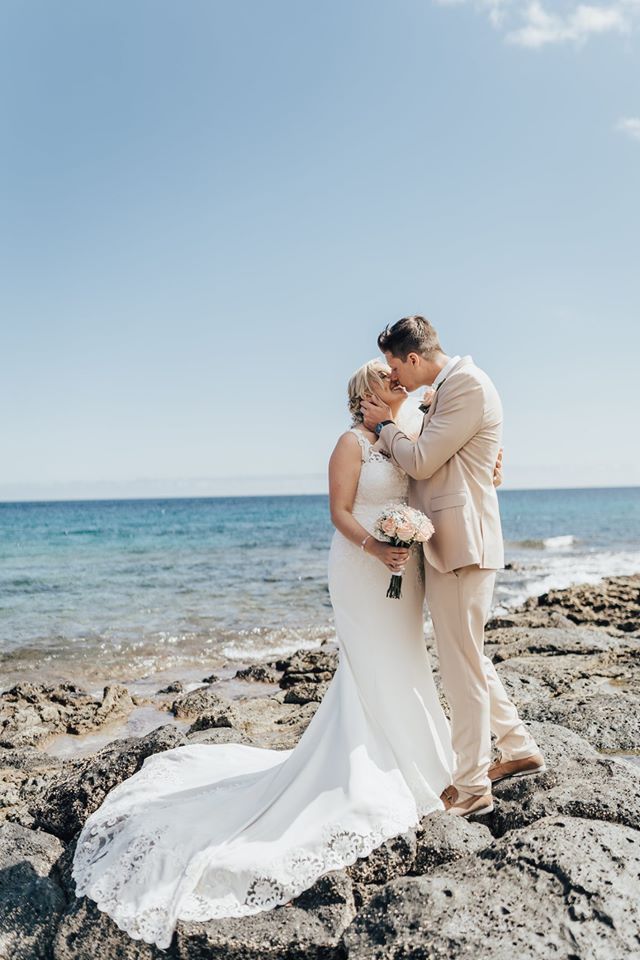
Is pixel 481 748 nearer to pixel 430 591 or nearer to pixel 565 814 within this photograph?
pixel 565 814

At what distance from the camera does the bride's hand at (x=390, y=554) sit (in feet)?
16.0

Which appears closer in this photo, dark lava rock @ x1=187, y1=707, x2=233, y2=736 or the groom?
the groom

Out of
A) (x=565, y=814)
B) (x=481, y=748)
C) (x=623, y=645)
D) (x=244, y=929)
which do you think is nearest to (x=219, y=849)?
(x=244, y=929)

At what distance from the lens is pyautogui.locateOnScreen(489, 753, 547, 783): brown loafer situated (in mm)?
5164

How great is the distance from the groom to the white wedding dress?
295 mm

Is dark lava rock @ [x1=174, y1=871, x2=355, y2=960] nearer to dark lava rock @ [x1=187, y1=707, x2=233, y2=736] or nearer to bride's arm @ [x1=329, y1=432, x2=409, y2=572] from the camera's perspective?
bride's arm @ [x1=329, y1=432, x2=409, y2=572]

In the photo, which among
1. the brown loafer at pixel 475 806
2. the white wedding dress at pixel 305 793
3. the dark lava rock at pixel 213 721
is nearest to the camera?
the white wedding dress at pixel 305 793

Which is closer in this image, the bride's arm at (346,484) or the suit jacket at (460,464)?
the suit jacket at (460,464)

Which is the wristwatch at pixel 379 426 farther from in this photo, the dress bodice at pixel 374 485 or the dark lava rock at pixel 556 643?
the dark lava rock at pixel 556 643

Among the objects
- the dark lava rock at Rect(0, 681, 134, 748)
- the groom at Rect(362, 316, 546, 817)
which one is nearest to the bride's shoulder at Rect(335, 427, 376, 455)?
the groom at Rect(362, 316, 546, 817)

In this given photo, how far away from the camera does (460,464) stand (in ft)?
16.2

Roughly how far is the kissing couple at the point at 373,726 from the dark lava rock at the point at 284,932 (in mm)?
70

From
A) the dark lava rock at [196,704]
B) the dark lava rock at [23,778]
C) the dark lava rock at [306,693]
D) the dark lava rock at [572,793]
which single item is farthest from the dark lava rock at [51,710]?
the dark lava rock at [572,793]

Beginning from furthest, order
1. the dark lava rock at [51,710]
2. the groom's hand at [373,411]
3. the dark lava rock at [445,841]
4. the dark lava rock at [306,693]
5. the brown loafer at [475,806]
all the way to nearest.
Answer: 1. the dark lava rock at [306,693]
2. the dark lava rock at [51,710]
3. the groom's hand at [373,411]
4. the brown loafer at [475,806]
5. the dark lava rock at [445,841]
